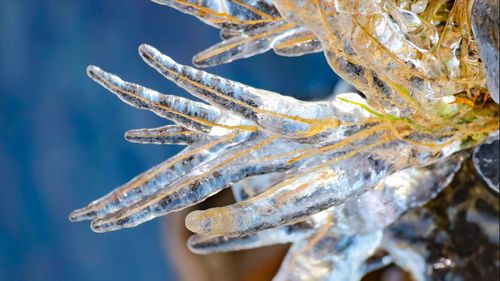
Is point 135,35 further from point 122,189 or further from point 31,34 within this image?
point 122,189

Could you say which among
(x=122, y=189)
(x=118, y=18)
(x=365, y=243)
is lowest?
(x=365, y=243)

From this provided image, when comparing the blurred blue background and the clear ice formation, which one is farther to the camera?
the blurred blue background

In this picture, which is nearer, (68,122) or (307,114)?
(307,114)

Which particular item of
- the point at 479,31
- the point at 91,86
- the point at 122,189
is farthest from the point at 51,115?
the point at 479,31
